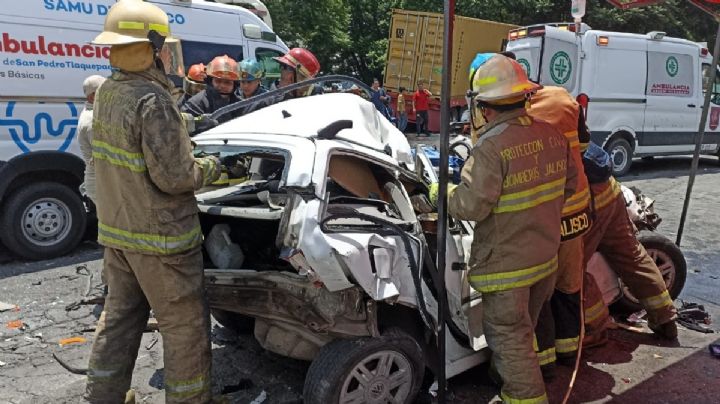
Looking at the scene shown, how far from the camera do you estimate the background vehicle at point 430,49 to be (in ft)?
53.7

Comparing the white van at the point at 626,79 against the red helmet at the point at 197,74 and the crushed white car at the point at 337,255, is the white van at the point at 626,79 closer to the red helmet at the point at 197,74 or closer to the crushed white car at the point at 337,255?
the red helmet at the point at 197,74

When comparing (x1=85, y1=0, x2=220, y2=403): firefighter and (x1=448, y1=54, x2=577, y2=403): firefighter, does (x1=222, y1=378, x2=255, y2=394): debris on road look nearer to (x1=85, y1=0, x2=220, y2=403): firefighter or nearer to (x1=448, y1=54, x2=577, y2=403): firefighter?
(x1=85, y1=0, x2=220, y2=403): firefighter

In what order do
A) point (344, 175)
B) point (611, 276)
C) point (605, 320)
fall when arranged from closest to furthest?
point (344, 175) → point (605, 320) → point (611, 276)

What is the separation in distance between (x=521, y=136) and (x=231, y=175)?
1.77 m

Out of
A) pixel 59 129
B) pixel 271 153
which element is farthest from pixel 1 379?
pixel 59 129

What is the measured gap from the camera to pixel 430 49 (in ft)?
54.3

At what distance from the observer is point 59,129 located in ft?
19.0

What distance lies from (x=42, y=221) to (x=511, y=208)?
463 cm

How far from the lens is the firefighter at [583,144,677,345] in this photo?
12.8ft

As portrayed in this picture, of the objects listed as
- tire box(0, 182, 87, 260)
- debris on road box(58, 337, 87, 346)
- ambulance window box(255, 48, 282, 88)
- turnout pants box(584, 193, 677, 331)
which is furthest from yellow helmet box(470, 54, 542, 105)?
ambulance window box(255, 48, 282, 88)


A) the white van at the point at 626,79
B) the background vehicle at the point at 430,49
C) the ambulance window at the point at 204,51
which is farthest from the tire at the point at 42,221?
the background vehicle at the point at 430,49

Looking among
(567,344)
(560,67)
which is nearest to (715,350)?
(567,344)

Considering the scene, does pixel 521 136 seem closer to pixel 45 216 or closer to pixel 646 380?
pixel 646 380

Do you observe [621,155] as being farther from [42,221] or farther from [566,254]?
[42,221]
